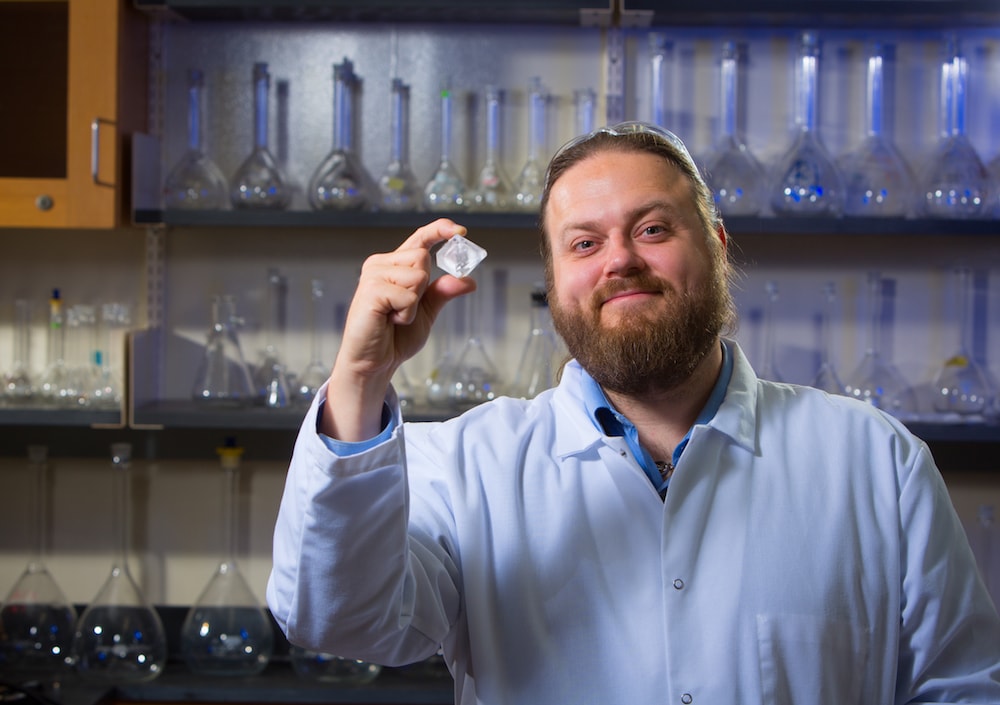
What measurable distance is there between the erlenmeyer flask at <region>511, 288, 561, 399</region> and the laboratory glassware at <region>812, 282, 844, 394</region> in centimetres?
53

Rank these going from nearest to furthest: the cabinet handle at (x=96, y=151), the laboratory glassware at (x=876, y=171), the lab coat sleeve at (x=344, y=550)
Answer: the lab coat sleeve at (x=344, y=550)
the cabinet handle at (x=96, y=151)
the laboratory glassware at (x=876, y=171)

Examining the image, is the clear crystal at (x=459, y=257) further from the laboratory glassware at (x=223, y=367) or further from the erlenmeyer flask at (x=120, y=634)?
the erlenmeyer flask at (x=120, y=634)

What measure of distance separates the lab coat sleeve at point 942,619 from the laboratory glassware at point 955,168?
1066 mm

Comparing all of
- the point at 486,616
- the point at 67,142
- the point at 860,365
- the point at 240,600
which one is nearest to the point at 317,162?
the point at 67,142

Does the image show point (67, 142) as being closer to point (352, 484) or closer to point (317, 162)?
point (317, 162)

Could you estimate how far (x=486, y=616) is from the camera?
4.05ft

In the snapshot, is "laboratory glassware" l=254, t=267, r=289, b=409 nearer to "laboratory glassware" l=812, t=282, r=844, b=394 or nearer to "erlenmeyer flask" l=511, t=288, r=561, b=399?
"erlenmeyer flask" l=511, t=288, r=561, b=399

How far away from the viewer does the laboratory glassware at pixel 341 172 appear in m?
2.21

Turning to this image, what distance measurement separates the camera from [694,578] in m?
1.21

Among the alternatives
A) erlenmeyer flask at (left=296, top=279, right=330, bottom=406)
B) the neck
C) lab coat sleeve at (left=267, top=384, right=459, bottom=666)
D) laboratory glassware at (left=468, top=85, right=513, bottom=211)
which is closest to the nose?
the neck

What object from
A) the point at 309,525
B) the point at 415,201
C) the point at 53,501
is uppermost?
the point at 415,201

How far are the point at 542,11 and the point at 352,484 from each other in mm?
1370

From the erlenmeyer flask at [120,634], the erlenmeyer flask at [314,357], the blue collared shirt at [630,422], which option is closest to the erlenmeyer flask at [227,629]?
the erlenmeyer flask at [120,634]

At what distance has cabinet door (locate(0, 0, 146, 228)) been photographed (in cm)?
210
